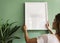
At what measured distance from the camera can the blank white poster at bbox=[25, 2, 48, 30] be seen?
2.84 metres

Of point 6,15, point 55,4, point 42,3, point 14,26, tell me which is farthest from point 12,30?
point 55,4

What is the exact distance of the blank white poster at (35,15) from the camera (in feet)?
9.31

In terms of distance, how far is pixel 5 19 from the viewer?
2885 mm

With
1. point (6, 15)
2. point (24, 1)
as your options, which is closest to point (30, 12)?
point (24, 1)

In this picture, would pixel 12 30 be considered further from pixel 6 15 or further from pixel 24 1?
pixel 24 1

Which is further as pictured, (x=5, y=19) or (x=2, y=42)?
(x=5, y=19)

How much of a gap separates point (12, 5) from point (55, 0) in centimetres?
88

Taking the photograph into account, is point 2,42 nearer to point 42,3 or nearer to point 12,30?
point 12,30

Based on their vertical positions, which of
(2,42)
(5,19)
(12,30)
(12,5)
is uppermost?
(12,5)

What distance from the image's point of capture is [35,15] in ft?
9.35

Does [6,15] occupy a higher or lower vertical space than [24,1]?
lower

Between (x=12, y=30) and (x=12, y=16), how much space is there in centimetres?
31

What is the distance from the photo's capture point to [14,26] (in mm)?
2871

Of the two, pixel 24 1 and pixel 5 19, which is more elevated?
pixel 24 1
